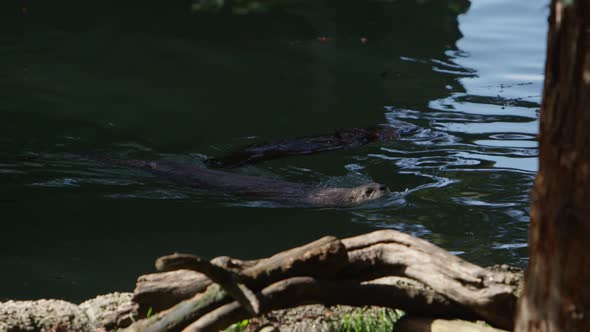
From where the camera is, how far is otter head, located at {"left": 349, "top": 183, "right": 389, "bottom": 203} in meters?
6.91

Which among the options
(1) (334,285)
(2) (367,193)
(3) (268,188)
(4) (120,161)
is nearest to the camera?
(1) (334,285)

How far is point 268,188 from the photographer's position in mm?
7109

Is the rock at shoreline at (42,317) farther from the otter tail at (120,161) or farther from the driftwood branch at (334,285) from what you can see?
the otter tail at (120,161)

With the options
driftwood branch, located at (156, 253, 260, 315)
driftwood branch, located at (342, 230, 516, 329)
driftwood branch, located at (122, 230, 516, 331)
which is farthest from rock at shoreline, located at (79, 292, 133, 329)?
driftwood branch, located at (342, 230, 516, 329)

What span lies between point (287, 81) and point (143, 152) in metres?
3.13

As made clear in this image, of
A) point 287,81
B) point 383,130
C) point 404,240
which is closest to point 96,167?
point 383,130

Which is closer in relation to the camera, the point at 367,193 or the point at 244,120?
the point at 367,193

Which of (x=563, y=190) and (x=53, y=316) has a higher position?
(x=563, y=190)

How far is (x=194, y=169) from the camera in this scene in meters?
7.51

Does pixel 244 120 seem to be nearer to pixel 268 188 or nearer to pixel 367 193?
pixel 268 188

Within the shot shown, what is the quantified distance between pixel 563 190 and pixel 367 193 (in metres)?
4.06

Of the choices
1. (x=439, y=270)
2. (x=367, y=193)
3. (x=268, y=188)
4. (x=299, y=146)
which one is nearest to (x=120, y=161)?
(x=268, y=188)

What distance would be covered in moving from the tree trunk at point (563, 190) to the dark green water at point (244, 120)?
0.64 m

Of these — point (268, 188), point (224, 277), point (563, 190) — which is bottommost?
point (268, 188)
